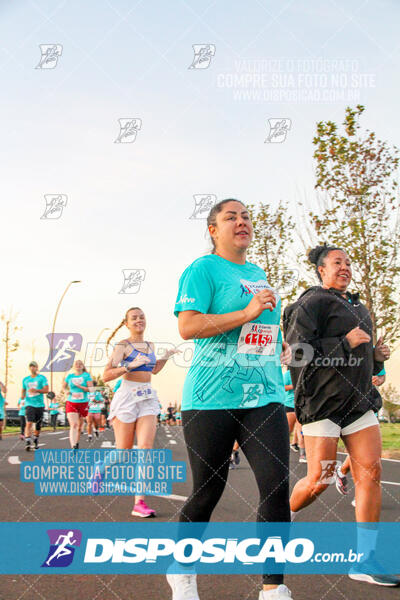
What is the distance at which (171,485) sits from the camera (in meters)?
8.05

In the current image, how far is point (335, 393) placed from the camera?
3.80 meters

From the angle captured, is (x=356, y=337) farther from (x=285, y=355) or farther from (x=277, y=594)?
(x=277, y=594)

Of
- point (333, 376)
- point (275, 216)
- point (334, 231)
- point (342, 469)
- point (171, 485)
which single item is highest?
point (275, 216)

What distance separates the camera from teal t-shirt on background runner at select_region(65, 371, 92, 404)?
11.8 meters

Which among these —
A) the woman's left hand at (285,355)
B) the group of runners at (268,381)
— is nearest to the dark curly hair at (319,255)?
the group of runners at (268,381)

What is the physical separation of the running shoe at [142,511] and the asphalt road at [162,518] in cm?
7

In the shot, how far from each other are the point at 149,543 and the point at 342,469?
2737 mm

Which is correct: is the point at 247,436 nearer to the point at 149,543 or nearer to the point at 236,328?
A: the point at 236,328

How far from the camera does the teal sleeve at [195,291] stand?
10.3 ft

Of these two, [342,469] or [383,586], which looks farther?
[342,469]

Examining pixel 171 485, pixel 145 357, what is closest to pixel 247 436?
pixel 145 357

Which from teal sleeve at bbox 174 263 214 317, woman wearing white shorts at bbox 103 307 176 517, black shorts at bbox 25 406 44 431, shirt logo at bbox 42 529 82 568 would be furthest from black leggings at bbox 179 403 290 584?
black shorts at bbox 25 406 44 431

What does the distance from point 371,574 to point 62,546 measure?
1.92 meters

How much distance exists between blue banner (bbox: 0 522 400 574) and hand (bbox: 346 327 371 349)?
1.05 meters
